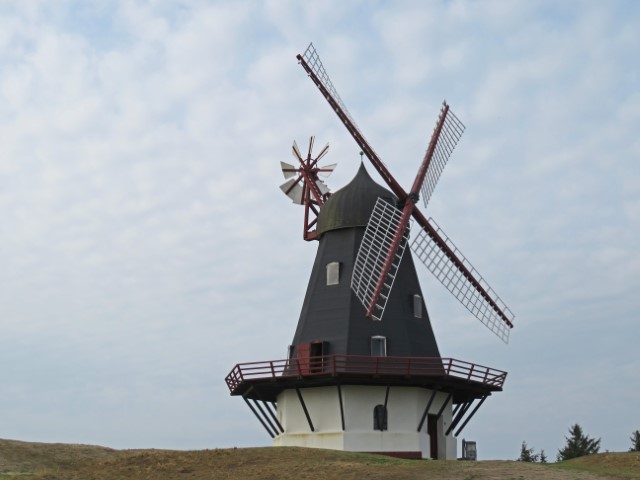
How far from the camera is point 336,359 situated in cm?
3269

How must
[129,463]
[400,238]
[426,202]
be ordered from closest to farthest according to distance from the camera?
[129,463] < [400,238] < [426,202]

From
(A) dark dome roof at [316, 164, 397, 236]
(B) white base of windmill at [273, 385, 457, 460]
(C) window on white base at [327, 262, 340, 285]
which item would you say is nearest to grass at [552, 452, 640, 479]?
(B) white base of windmill at [273, 385, 457, 460]

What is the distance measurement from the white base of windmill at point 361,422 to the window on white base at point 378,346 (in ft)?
4.54

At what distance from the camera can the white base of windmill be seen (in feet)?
107

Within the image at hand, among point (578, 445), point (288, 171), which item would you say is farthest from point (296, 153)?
point (578, 445)

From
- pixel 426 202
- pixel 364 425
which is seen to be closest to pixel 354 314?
pixel 364 425

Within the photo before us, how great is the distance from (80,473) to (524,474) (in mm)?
13752

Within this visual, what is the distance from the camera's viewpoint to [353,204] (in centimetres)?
3666

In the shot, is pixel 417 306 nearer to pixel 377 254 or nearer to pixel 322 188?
pixel 377 254

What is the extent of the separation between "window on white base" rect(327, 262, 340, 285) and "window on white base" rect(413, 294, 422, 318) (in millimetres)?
3401

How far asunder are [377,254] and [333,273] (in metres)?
2.21

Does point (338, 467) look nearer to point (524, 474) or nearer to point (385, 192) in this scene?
point (524, 474)

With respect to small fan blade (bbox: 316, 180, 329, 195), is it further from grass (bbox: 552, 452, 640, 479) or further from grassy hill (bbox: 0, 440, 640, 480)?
grass (bbox: 552, 452, 640, 479)

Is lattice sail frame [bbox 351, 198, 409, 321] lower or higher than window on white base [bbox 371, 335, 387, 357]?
higher
